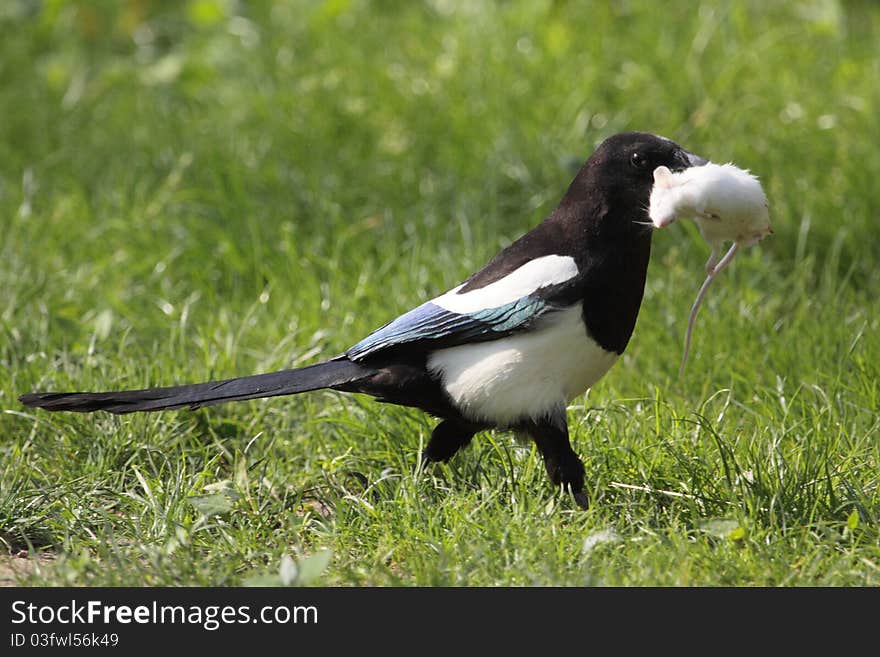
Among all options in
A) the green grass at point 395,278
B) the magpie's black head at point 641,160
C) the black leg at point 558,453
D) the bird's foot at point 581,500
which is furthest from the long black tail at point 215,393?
the magpie's black head at point 641,160

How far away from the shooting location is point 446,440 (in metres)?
3.13

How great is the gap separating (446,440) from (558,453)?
34 centimetres

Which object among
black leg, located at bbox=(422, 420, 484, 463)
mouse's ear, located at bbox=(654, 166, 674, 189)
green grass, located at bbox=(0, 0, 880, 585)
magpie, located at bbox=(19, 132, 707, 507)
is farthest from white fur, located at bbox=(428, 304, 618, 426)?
mouse's ear, located at bbox=(654, 166, 674, 189)

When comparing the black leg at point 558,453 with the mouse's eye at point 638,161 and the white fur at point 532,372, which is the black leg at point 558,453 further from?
the mouse's eye at point 638,161

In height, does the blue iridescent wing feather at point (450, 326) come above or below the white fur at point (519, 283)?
below

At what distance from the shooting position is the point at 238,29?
618 centimetres

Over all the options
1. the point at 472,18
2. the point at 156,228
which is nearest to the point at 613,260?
the point at 156,228

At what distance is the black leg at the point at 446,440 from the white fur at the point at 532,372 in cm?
13

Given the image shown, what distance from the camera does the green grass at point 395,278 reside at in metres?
2.87

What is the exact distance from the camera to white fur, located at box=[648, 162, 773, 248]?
Answer: 2.78 meters

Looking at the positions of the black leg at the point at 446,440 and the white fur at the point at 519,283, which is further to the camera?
the black leg at the point at 446,440

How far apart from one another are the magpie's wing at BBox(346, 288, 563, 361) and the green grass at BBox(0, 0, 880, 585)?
0.35 m

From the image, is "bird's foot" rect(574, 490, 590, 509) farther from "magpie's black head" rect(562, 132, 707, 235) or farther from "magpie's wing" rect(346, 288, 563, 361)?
"magpie's black head" rect(562, 132, 707, 235)

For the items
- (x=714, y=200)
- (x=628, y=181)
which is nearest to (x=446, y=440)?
(x=628, y=181)
